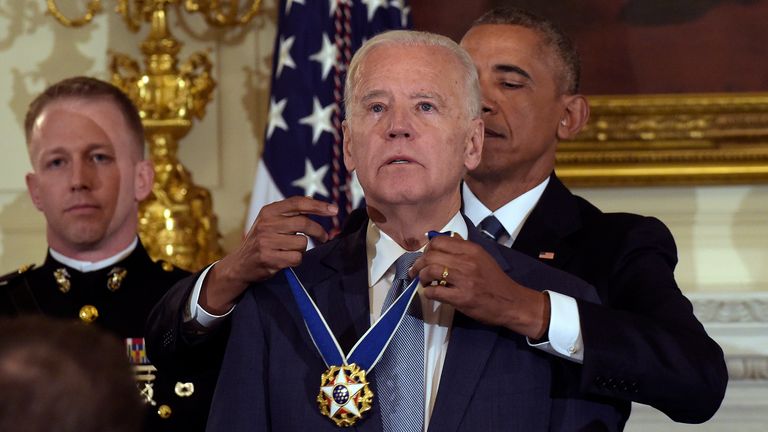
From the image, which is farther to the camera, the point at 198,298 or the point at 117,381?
the point at 198,298

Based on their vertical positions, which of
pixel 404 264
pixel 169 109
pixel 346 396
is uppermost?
pixel 169 109

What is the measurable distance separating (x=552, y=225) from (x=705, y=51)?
172 centimetres

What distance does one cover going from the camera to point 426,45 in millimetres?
2312

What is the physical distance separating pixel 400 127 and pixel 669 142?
2.25 metres

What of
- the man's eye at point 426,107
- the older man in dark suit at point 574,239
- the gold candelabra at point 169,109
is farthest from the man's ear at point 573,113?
the gold candelabra at point 169,109

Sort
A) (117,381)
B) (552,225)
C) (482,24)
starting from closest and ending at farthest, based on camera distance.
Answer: (117,381), (552,225), (482,24)

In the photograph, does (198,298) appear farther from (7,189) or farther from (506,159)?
A: (7,189)

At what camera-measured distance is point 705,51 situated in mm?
4348

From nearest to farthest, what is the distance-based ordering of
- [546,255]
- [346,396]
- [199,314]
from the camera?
[346,396], [199,314], [546,255]

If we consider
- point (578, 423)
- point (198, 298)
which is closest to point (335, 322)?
point (198, 298)

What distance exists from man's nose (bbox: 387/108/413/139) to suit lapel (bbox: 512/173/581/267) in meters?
0.67

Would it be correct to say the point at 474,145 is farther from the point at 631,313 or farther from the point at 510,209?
the point at 510,209

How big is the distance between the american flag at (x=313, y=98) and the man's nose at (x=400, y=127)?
198 cm

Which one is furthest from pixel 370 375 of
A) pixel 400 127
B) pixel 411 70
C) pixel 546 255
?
pixel 546 255
